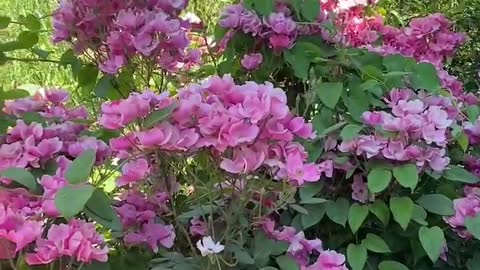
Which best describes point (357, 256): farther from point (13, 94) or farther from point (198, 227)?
point (13, 94)

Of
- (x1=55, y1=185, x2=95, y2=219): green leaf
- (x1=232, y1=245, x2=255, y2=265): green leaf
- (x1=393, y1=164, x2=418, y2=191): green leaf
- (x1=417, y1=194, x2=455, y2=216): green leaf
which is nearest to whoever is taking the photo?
(x1=55, y1=185, x2=95, y2=219): green leaf

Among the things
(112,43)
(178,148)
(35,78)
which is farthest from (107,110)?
(35,78)

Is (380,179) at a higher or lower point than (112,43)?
lower

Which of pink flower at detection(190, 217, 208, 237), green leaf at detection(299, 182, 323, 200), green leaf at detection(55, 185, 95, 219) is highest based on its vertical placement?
green leaf at detection(55, 185, 95, 219)

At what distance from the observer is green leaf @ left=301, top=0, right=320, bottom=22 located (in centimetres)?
151

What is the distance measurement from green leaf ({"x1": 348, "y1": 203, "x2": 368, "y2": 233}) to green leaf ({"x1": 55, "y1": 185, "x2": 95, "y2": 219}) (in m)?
0.53

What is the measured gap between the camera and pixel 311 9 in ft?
4.97

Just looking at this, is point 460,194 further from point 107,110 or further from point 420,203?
point 107,110

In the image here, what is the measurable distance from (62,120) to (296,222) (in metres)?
0.43

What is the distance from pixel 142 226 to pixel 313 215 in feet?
1.06

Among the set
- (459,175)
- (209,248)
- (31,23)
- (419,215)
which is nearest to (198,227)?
(209,248)

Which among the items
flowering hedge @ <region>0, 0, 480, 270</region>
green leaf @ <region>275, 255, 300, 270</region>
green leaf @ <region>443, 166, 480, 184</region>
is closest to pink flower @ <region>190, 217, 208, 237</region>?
flowering hedge @ <region>0, 0, 480, 270</region>

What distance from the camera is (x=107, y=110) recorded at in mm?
978

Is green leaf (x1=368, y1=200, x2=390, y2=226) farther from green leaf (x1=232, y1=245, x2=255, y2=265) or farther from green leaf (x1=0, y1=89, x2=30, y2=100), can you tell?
green leaf (x1=0, y1=89, x2=30, y2=100)
